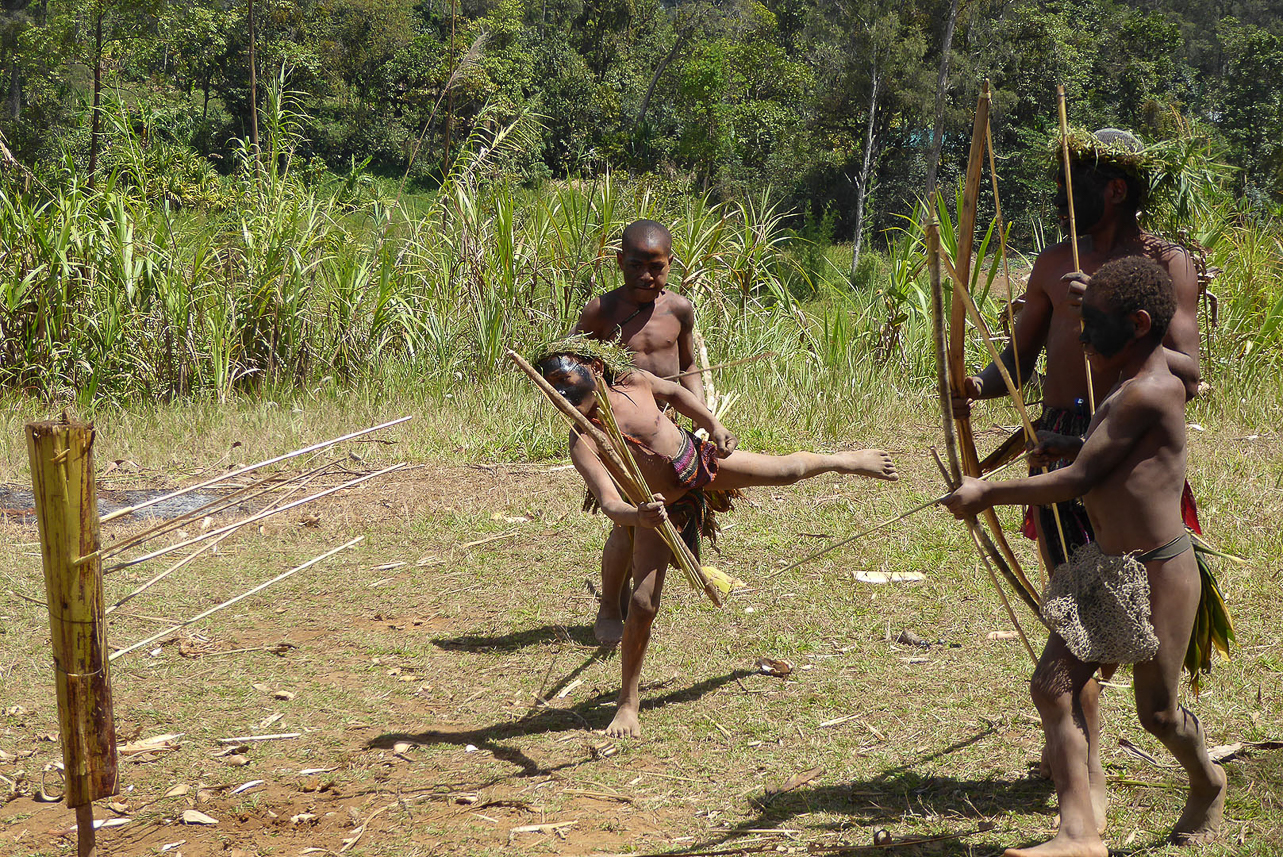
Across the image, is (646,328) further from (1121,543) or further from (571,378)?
(1121,543)

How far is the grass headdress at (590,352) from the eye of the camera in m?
3.52

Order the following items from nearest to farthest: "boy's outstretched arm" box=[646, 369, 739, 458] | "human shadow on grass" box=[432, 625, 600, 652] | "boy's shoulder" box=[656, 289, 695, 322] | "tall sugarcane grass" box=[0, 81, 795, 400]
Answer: "boy's outstretched arm" box=[646, 369, 739, 458], "boy's shoulder" box=[656, 289, 695, 322], "human shadow on grass" box=[432, 625, 600, 652], "tall sugarcane grass" box=[0, 81, 795, 400]

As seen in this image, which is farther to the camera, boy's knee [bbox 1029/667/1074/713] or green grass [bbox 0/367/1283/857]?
green grass [bbox 0/367/1283/857]

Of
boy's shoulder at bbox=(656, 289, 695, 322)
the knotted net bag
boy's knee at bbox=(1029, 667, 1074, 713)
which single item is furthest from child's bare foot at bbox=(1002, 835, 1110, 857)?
boy's shoulder at bbox=(656, 289, 695, 322)

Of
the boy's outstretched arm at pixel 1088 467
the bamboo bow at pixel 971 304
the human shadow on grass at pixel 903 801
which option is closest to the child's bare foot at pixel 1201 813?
the human shadow on grass at pixel 903 801

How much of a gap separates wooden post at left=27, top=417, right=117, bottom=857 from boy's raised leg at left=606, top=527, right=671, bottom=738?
5.28 ft

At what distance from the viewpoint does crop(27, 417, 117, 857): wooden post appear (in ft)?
7.66

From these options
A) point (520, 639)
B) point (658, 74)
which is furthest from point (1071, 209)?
point (658, 74)

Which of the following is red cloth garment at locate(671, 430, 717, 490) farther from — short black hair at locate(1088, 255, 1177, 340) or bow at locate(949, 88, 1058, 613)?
short black hair at locate(1088, 255, 1177, 340)

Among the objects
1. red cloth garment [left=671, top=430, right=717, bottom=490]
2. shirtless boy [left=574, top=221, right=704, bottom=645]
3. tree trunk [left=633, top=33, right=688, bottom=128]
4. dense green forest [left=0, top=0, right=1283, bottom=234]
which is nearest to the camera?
red cloth garment [left=671, top=430, right=717, bottom=490]

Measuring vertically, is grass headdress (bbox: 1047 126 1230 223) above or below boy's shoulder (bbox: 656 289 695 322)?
above

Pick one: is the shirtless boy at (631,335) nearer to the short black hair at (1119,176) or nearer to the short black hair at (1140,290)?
the short black hair at (1119,176)

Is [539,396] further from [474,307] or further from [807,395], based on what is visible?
[807,395]

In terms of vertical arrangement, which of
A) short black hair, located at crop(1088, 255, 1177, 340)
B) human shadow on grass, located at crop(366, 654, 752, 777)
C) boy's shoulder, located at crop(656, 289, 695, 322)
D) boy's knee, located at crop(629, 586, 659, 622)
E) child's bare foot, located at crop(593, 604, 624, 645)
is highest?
short black hair, located at crop(1088, 255, 1177, 340)
